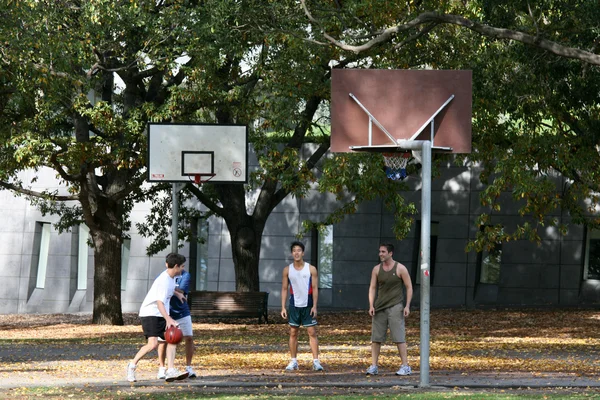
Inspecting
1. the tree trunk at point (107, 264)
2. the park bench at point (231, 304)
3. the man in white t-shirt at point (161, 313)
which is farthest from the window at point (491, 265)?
the man in white t-shirt at point (161, 313)

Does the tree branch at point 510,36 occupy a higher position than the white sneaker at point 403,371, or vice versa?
the tree branch at point 510,36

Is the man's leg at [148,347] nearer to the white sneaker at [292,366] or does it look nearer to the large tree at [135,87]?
A: the white sneaker at [292,366]

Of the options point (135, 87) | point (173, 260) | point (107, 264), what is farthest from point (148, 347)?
point (107, 264)

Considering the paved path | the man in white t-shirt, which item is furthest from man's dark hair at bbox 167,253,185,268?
the paved path

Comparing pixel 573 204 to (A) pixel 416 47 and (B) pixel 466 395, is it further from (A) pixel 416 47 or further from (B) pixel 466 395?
(B) pixel 466 395

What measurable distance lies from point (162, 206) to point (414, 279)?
9.96 m

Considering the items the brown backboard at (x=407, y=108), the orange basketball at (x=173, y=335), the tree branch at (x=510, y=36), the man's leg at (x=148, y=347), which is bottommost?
the man's leg at (x=148, y=347)

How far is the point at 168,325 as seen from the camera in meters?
13.4

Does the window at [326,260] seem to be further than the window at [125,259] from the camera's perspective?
No

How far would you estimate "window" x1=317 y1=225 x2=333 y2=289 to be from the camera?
129ft

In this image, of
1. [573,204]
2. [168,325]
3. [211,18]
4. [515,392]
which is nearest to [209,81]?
[211,18]

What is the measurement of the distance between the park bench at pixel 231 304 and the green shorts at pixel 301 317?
45.5 ft

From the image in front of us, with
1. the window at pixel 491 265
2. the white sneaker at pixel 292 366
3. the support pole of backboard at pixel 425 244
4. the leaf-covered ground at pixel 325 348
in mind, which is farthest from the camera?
the window at pixel 491 265

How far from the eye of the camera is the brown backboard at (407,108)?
1448 cm
